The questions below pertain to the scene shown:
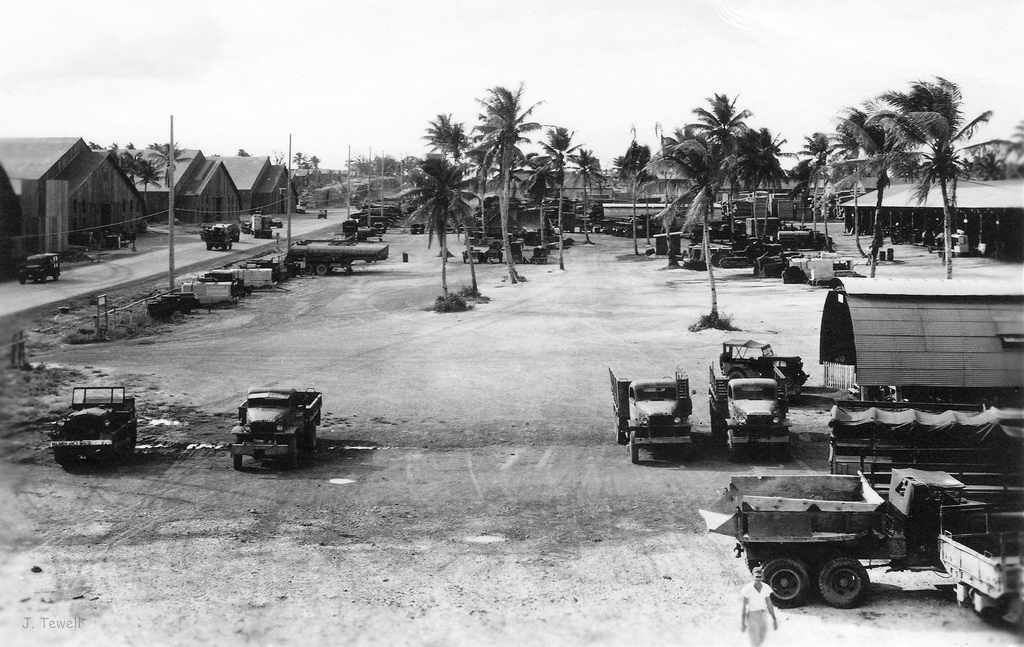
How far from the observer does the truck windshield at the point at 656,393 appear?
975 inches

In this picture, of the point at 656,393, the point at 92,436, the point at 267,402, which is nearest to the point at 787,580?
the point at 656,393

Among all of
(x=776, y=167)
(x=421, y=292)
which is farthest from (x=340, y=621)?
(x=776, y=167)

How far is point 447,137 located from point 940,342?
6370 centimetres

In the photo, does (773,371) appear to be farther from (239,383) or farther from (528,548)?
(239,383)

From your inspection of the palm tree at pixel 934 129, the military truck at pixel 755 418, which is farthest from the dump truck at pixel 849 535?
the palm tree at pixel 934 129

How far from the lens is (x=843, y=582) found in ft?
49.1

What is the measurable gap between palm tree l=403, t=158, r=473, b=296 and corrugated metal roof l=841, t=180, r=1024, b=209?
25.5 meters

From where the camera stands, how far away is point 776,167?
79812 mm

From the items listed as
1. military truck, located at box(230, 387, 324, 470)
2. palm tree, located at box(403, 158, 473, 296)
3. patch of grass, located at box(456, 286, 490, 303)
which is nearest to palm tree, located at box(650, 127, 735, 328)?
palm tree, located at box(403, 158, 473, 296)

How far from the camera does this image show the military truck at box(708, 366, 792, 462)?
78.7 feet

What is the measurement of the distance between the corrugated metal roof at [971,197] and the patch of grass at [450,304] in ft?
82.8

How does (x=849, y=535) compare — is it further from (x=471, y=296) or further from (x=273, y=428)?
(x=471, y=296)

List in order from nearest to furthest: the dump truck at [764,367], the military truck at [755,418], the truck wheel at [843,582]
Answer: the truck wheel at [843,582]
the military truck at [755,418]
the dump truck at [764,367]

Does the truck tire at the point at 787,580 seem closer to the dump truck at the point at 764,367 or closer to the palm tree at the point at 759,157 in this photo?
the dump truck at the point at 764,367
